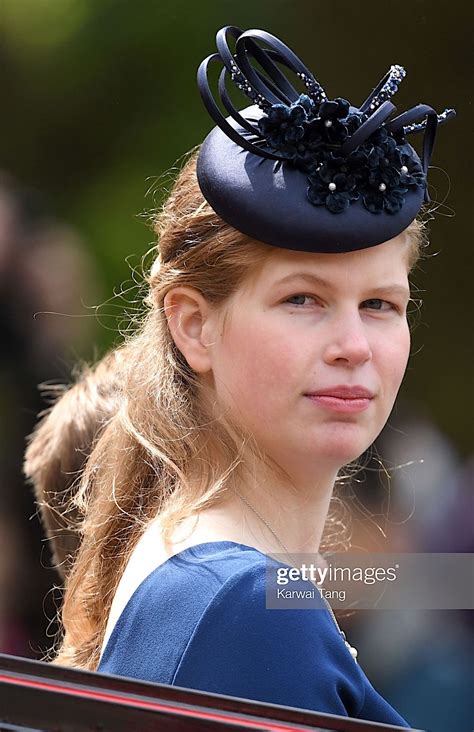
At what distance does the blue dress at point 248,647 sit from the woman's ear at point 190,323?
284 mm

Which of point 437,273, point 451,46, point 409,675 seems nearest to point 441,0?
point 451,46

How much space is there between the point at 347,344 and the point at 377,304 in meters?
0.09

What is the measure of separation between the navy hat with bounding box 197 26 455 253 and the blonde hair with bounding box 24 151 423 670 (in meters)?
0.06

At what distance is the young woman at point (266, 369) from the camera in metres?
1.22

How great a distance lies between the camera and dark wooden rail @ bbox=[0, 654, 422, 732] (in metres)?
0.81

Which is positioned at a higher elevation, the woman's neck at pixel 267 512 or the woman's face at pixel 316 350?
the woman's face at pixel 316 350

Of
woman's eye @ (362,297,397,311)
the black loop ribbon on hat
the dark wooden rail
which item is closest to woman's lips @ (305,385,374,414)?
woman's eye @ (362,297,397,311)

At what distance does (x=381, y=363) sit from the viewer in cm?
136

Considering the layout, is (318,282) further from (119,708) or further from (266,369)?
(119,708)

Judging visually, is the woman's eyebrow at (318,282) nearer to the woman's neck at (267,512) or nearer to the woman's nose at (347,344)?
the woman's nose at (347,344)

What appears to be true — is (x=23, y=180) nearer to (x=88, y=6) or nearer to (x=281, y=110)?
(x=88, y=6)

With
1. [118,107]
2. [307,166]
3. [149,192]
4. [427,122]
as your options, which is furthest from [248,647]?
[118,107]

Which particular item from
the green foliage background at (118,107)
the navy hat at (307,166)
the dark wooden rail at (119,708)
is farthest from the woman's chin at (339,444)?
the green foliage background at (118,107)

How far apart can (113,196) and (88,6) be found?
0.55m
